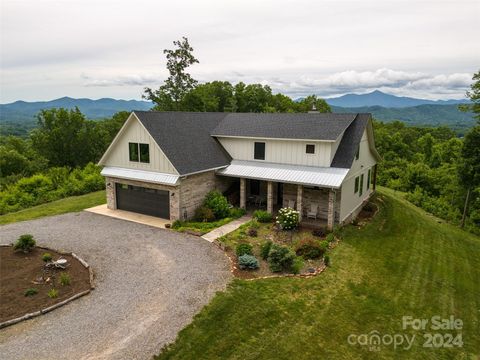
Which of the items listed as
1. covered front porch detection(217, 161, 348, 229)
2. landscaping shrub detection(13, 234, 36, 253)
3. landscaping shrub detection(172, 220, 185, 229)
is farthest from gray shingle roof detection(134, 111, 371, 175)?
landscaping shrub detection(13, 234, 36, 253)

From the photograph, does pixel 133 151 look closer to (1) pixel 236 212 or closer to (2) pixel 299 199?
(1) pixel 236 212

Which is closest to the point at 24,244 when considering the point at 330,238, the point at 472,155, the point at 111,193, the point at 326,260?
the point at 111,193

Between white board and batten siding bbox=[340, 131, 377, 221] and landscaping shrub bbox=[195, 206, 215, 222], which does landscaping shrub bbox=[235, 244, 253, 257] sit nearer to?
landscaping shrub bbox=[195, 206, 215, 222]

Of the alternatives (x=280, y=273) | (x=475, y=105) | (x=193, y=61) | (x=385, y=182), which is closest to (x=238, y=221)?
(x=280, y=273)

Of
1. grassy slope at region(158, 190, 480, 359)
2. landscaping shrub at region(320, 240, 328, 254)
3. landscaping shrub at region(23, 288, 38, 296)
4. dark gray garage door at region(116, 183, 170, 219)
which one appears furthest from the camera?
dark gray garage door at region(116, 183, 170, 219)

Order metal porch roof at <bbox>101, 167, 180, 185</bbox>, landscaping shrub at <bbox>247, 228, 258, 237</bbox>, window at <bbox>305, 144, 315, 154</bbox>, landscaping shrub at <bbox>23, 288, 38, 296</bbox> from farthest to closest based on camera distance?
window at <bbox>305, 144, 315, 154</bbox>, metal porch roof at <bbox>101, 167, 180, 185</bbox>, landscaping shrub at <bbox>247, 228, 258, 237</bbox>, landscaping shrub at <bbox>23, 288, 38, 296</bbox>

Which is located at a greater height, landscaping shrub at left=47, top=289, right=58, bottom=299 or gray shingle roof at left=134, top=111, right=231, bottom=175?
gray shingle roof at left=134, top=111, right=231, bottom=175
